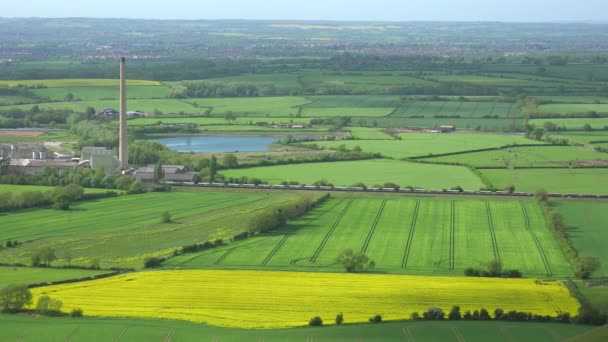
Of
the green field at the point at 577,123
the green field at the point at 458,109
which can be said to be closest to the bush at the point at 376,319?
the green field at the point at 577,123

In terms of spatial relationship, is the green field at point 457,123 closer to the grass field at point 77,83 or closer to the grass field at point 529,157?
the grass field at point 529,157

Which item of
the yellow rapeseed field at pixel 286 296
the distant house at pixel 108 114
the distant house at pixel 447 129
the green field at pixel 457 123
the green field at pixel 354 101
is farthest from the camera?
the green field at pixel 354 101

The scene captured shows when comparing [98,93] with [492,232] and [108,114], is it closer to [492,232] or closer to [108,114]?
[108,114]

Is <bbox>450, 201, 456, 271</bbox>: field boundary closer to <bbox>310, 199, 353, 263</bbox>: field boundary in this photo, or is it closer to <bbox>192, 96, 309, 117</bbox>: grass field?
<bbox>310, 199, 353, 263</bbox>: field boundary

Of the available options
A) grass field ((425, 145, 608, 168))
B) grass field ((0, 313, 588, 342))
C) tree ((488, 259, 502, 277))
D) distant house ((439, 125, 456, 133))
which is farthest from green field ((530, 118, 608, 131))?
grass field ((0, 313, 588, 342))

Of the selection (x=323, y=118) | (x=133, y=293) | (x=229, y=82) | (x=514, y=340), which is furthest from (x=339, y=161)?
(x=229, y=82)
